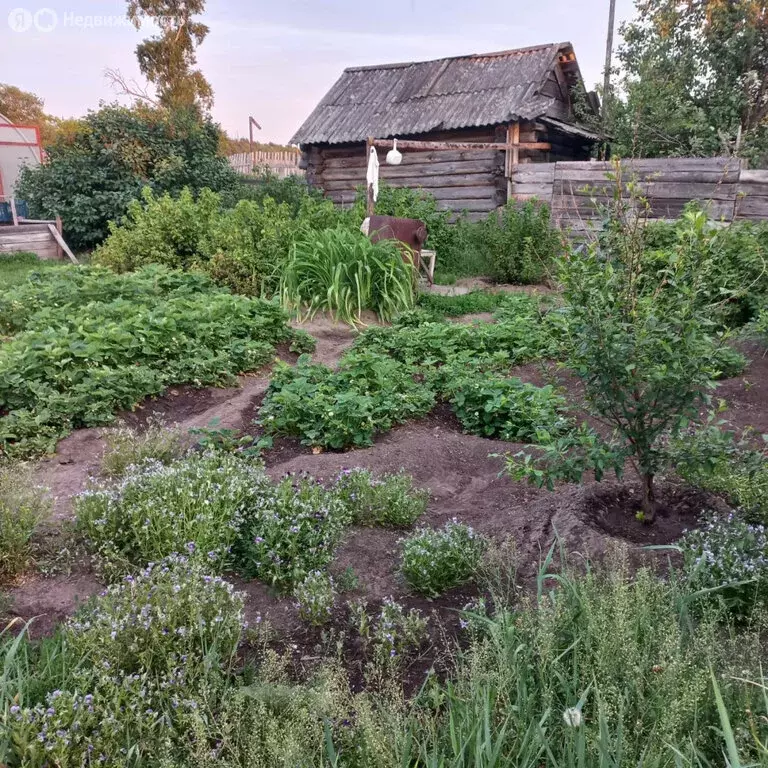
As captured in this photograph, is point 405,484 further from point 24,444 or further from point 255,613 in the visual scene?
point 24,444

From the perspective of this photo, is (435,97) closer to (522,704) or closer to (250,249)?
(250,249)

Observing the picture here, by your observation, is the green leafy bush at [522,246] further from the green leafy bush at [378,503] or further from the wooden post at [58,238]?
the wooden post at [58,238]

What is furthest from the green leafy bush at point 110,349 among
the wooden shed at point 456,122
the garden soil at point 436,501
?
the wooden shed at point 456,122

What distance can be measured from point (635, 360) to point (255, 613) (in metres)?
1.85

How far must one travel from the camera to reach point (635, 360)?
117 inches

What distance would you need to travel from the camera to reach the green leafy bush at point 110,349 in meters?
4.99

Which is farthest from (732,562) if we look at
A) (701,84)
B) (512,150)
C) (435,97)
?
(701,84)

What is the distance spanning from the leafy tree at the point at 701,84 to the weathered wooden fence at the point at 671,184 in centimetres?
342

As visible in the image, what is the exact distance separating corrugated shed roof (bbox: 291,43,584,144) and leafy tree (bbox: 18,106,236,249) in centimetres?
263

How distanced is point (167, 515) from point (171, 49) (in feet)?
87.8

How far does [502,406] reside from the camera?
506 cm

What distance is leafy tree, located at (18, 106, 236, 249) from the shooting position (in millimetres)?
14906

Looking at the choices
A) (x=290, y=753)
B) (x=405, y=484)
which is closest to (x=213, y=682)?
(x=290, y=753)

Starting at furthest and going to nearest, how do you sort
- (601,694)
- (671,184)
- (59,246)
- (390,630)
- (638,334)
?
(59,246) → (671,184) → (638,334) → (390,630) → (601,694)
